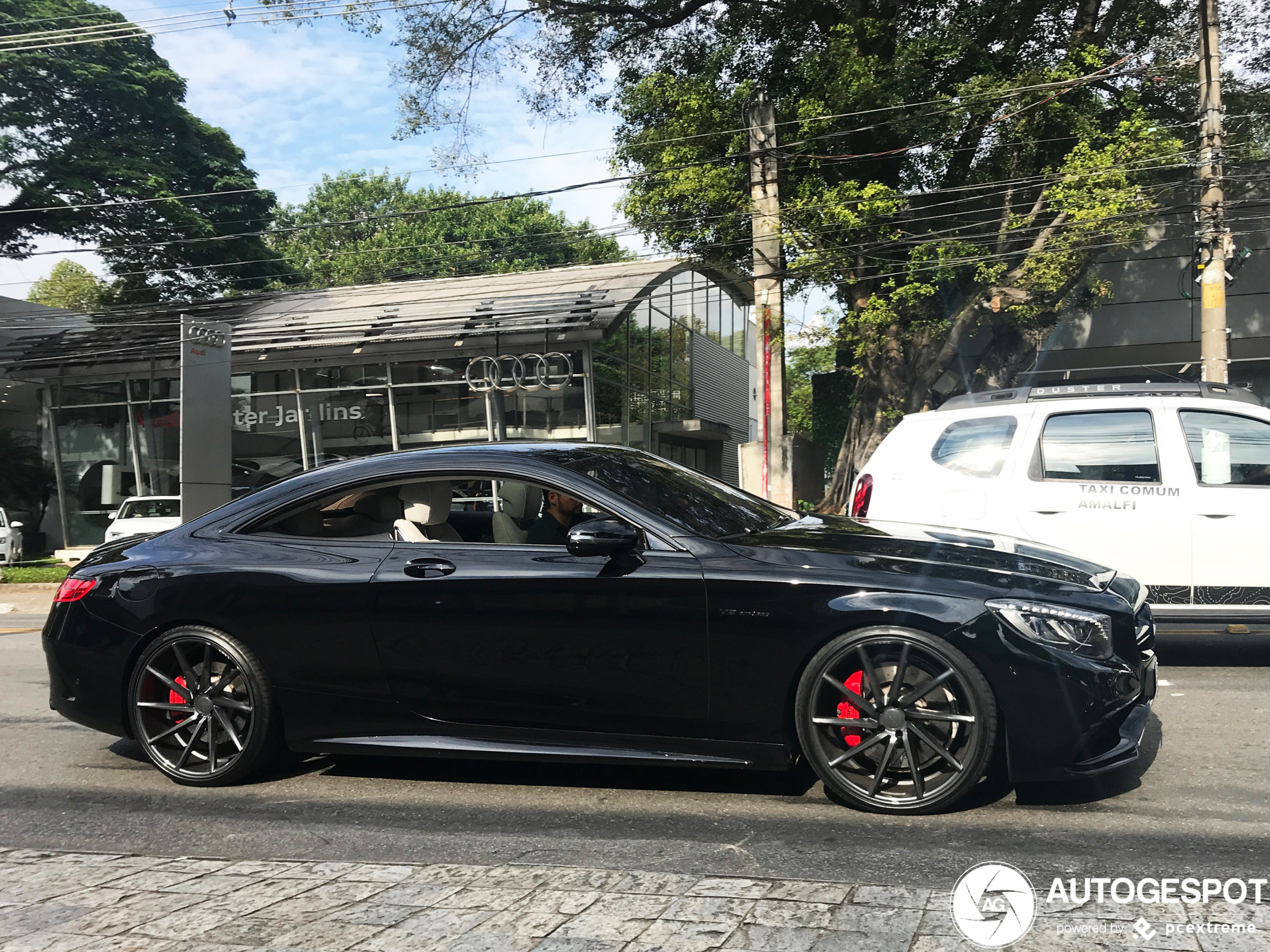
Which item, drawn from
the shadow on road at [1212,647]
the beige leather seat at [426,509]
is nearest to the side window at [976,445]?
the shadow on road at [1212,647]

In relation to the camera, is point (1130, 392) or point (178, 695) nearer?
point (178, 695)

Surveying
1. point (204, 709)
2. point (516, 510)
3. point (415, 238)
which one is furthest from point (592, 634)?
point (415, 238)

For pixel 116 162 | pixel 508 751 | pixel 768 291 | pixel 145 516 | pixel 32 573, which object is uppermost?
pixel 116 162

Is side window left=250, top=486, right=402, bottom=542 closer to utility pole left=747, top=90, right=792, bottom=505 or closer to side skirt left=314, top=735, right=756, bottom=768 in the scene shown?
side skirt left=314, top=735, right=756, bottom=768

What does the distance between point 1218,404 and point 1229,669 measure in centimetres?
179

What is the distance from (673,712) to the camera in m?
4.10

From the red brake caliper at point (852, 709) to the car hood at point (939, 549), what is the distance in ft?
1.60

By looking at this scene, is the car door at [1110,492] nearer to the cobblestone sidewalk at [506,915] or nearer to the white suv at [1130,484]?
the white suv at [1130,484]

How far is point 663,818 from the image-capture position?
13.3 ft

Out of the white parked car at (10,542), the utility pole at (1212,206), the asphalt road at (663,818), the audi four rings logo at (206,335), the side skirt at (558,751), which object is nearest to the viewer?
the asphalt road at (663,818)

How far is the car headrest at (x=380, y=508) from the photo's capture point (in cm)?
480

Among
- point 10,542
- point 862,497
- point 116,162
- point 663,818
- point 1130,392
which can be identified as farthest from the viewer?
point 116,162

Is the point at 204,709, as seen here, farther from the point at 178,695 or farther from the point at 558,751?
the point at 558,751

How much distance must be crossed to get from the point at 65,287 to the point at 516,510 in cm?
6755
